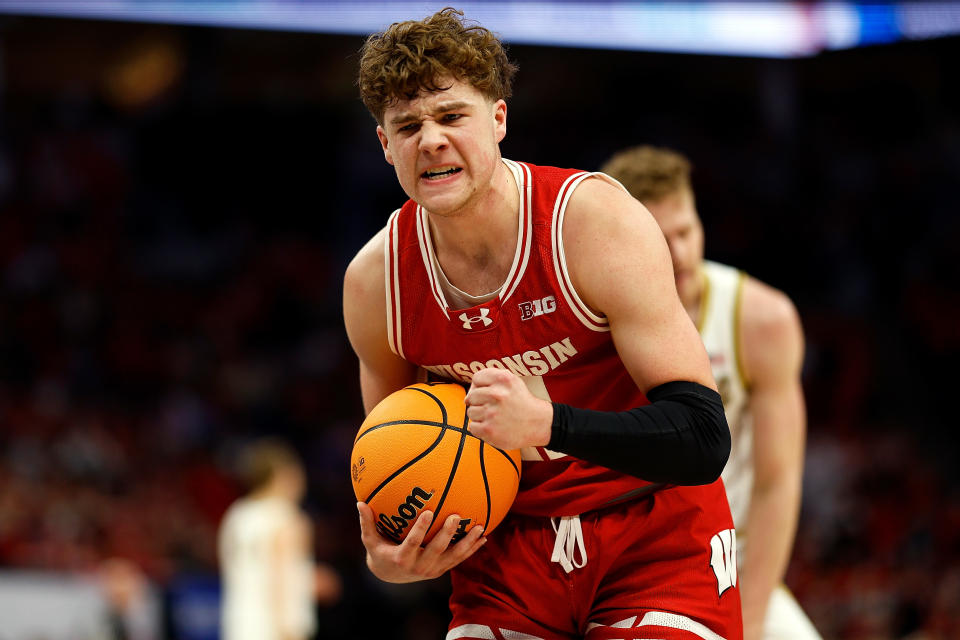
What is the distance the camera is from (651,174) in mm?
3691

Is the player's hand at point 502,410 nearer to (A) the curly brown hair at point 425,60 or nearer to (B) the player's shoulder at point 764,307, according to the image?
(A) the curly brown hair at point 425,60

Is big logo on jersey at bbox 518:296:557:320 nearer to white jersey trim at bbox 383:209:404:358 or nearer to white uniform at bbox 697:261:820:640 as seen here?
white jersey trim at bbox 383:209:404:358

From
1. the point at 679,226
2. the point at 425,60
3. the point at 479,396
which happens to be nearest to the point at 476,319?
the point at 479,396

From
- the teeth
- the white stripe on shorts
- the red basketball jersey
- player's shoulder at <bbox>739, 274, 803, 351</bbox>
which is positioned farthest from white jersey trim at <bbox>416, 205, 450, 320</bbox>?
player's shoulder at <bbox>739, 274, 803, 351</bbox>

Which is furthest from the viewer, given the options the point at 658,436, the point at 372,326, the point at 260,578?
the point at 260,578

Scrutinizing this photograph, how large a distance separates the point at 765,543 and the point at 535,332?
4.69ft

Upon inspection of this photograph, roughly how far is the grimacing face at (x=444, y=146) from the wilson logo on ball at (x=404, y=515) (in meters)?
0.66

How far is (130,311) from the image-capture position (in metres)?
14.3

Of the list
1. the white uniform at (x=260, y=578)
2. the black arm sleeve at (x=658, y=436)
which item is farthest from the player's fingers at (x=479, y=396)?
the white uniform at (x=260, y=578)

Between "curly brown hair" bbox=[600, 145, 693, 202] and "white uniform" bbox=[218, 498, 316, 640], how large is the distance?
15.2 feet

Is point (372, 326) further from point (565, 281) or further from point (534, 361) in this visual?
point (565, 281)

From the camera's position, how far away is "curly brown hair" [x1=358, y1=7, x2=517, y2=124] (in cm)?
262

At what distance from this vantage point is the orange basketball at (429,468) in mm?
2635

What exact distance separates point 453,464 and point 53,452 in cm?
1018
